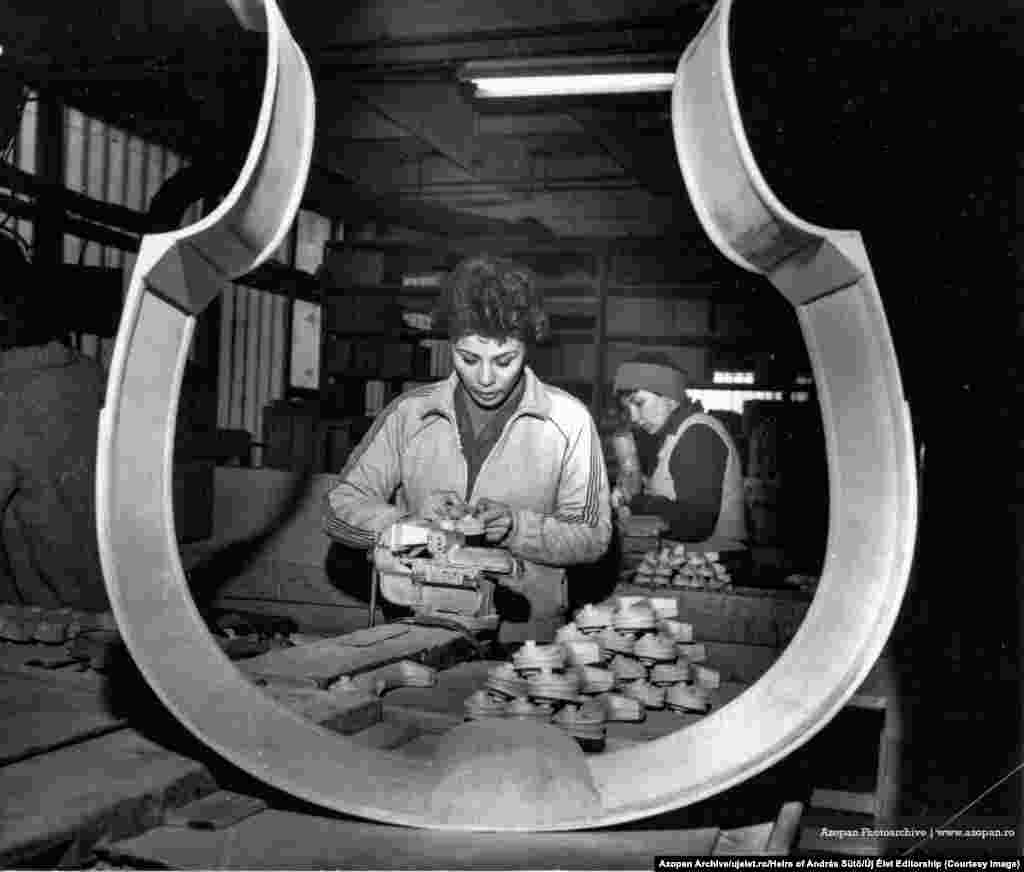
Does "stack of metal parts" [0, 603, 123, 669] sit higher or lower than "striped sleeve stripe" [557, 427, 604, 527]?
lower

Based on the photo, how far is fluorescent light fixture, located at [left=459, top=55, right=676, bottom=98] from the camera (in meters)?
2.82

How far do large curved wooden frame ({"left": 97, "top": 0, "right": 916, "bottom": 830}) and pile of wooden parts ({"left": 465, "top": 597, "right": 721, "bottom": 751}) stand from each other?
31cm

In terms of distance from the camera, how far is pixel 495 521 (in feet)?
7.85

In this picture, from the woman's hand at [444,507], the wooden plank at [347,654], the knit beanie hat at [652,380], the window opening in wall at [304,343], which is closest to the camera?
the wooden plank at [347,654]

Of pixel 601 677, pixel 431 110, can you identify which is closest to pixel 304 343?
pixel 431 110

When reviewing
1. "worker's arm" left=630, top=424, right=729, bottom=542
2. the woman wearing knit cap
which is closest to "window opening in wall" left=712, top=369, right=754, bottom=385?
the woman wearing knit cap

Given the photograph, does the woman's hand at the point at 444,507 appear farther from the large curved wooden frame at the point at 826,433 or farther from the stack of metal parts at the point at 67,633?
the large curved wooden frame at the point at 826,433

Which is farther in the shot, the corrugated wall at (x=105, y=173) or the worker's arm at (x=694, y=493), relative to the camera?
the corrugated wall at (x=105, y=173)

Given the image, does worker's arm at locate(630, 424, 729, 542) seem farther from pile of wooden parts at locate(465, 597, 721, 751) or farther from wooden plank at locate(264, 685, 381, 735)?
wooden plank at locate(264, 685, 381, 735)

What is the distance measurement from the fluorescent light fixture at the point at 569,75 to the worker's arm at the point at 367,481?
113cm

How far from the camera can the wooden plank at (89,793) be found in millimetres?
800

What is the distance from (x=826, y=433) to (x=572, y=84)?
261 cm

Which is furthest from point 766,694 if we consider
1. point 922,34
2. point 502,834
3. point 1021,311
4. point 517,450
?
point 922,34

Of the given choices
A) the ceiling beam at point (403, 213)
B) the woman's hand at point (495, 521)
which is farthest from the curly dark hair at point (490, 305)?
the ceiling beam at point (403, 213)
